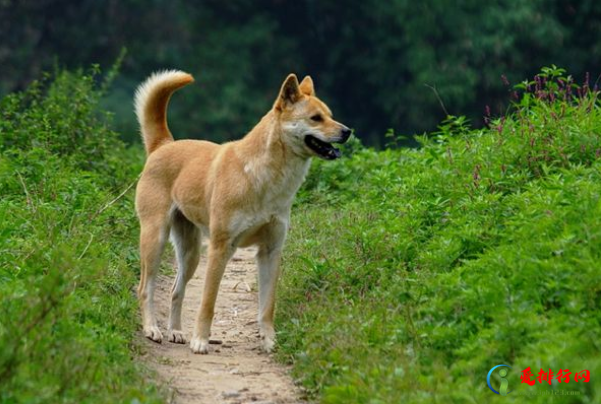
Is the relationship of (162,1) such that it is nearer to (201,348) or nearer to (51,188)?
(51,188)

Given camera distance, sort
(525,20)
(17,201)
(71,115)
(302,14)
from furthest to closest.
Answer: (302,14) < (525,20) < (71,115) < (17,201)

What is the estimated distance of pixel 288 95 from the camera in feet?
24.7

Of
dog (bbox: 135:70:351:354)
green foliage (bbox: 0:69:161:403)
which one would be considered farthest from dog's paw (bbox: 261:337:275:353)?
green foliage (bbox: 0:69:161:403)

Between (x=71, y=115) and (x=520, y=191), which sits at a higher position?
(x=520, y=191)

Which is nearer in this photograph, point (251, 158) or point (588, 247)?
point (588, 247)

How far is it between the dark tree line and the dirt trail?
45.6 ft

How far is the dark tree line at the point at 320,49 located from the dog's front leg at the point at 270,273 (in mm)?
15130

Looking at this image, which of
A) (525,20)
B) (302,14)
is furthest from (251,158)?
(302,14)

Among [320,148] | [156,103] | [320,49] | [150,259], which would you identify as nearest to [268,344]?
[150,259]

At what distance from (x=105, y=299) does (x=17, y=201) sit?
6.75 feet

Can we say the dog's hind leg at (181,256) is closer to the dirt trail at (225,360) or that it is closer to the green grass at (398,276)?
the dirt trail at (225,360)

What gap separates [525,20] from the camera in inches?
883

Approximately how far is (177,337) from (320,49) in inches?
741

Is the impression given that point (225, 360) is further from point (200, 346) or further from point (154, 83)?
point (154, 83)
